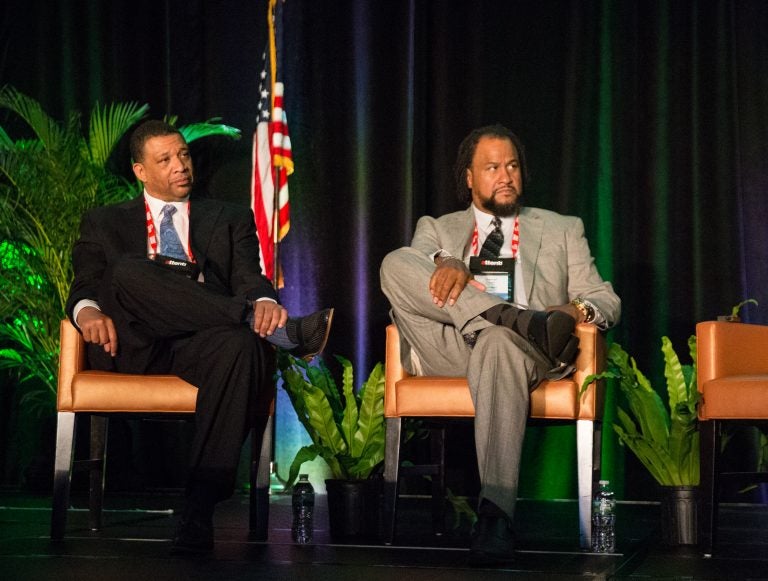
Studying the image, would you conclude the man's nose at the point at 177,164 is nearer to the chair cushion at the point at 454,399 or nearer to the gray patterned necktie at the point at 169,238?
the gray patterned necktie at the point at 169,238

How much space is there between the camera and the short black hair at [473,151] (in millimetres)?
3768

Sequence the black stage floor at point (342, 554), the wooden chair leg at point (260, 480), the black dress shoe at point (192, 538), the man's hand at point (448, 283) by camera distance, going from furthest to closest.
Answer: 1. the wooden chair leg at point (260, 480)
2. the man's hand at point (448, 283)
3. the black dress shoe at point (192, 538)
4. the black stage floor at point (342, 554)

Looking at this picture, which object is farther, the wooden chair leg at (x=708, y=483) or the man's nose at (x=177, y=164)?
the man's nose at (x=177, y=164)

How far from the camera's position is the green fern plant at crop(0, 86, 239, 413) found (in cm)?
475

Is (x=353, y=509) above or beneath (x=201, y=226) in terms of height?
beneath

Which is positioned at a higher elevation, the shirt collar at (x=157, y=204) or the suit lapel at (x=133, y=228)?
the shirt collar at (x=157, y=204)

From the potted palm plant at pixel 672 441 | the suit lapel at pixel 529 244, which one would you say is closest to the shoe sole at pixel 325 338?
the suit lapel at pixel 529 244

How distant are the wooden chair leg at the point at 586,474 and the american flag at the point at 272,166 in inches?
77.7

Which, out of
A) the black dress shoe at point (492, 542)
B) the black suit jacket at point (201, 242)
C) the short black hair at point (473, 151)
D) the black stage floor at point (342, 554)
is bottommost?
the black stage floor at point (342, 554)

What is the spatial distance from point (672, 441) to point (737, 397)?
→ 0.38 metres

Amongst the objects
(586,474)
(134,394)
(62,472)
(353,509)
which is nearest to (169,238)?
(134,394)

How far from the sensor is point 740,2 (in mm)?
4801

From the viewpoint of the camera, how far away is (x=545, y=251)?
3654 millimetres

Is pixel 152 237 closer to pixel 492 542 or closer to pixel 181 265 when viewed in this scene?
pixel 181 265
